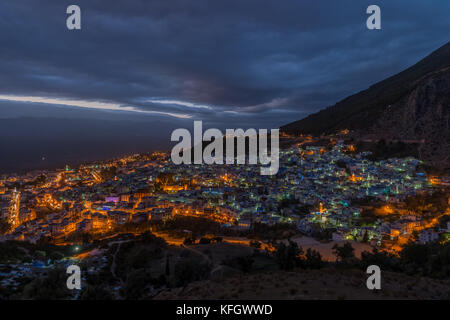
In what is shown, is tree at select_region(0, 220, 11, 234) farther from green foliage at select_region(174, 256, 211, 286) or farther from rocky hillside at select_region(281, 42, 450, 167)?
rocky hillside at select_region(281, 42, 450, 167)

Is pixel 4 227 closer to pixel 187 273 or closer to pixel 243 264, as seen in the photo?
pixel 187 273

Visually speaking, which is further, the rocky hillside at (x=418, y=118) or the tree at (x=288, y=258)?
the rocky hillside at (x=418, y=118)

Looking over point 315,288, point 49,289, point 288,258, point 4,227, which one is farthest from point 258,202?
point 4,227

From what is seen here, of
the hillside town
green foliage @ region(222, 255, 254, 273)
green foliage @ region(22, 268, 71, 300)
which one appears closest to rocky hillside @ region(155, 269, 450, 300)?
green foliage @ region(222, 255, 254, 273)

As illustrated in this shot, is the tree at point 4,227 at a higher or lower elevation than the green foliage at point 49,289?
lower

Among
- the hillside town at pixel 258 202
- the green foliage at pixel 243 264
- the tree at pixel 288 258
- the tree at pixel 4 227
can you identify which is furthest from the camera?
the tree at pixel 4 227

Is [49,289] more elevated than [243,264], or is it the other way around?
[49,289]

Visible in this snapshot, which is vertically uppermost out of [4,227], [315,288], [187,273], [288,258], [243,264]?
[315,288]

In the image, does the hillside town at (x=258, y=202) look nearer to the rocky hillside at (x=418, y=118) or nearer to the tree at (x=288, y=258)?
the rocky hillside at (x=418, y=118)

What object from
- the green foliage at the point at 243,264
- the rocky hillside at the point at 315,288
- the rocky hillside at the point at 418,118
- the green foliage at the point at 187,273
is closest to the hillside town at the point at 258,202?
the rocky hillside at the point at 418,118

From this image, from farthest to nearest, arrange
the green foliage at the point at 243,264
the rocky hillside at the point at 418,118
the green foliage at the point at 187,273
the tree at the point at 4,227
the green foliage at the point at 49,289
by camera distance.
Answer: the rocky hillside at the point at 418,118
the tree at the point at 4,227
the green foliage at the point at 243,264
the green foliage at the point at 187,273
the green foliage at the point at 49,289
